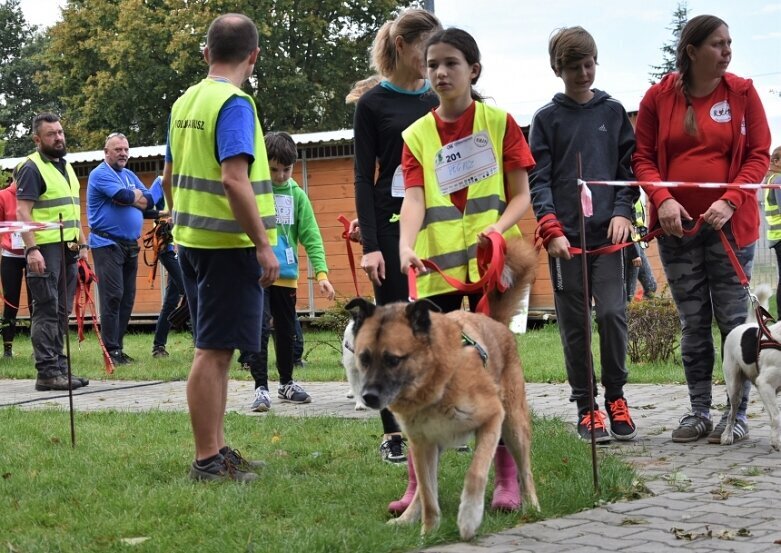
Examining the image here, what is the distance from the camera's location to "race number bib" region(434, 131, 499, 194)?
16.4 feet

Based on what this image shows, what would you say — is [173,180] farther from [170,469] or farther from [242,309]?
[170,469]

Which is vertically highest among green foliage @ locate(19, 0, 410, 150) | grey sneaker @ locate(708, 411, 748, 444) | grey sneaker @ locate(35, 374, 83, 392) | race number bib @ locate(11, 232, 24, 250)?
green foliage @ locate(19, 0, 410, 150)

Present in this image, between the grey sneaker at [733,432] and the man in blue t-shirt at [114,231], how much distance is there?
7.99 metres

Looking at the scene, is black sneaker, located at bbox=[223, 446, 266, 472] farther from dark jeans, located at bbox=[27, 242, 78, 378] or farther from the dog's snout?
dark jeans, located at bbox=[27, 242, 78, 378]

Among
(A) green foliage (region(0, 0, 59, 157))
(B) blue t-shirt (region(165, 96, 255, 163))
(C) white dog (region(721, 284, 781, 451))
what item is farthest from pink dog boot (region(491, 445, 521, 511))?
(A) green foliage (region(0, 0, 59, 157))

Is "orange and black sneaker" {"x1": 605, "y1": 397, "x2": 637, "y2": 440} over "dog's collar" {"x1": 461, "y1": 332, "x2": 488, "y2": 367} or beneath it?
beneath

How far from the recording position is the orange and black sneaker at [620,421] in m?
6.75

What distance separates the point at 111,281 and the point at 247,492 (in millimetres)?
7934

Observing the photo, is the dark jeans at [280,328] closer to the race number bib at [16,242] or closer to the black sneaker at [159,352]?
the race number bib at [16,242]

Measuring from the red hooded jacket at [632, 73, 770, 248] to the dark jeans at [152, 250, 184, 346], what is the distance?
822 centimetres

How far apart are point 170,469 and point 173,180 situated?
165cm

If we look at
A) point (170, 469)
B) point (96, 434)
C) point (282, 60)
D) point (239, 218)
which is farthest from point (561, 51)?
point (282, 60)

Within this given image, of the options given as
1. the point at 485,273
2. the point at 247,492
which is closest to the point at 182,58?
the point at 247,492

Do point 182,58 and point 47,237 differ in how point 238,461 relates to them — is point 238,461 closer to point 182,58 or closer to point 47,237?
point 47,237
